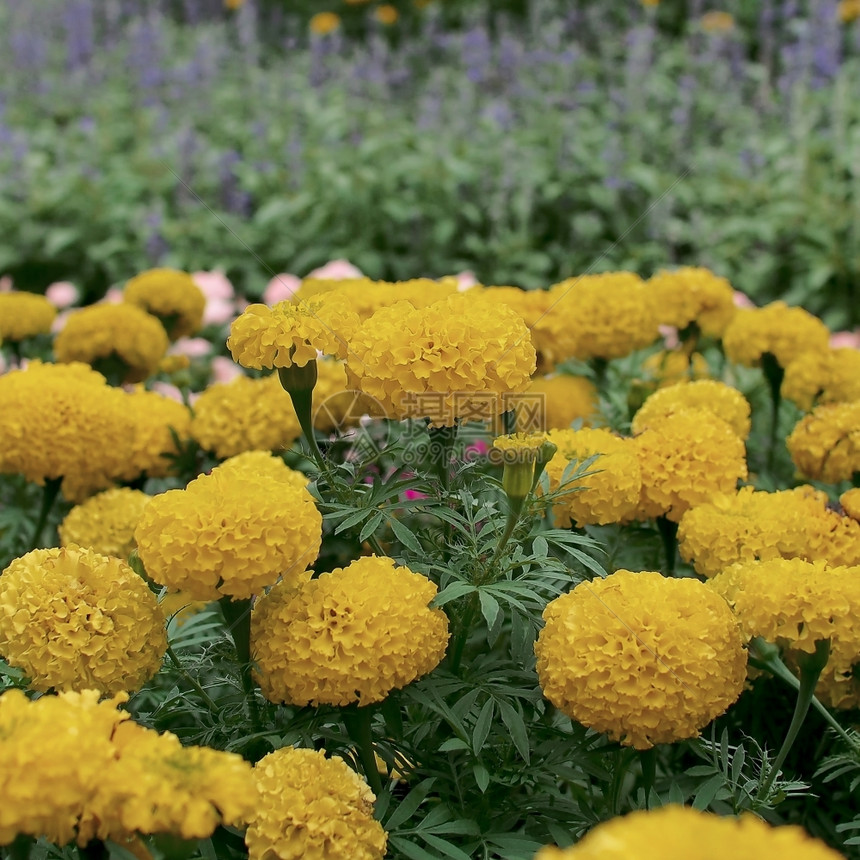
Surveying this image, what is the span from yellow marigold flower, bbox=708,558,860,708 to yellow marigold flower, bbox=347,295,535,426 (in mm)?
400

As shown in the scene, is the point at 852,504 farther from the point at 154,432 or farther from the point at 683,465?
the point at 154,432

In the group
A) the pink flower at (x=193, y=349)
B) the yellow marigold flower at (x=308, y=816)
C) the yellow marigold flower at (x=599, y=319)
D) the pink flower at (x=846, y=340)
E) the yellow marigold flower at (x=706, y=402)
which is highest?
the yellow marigold flower at (x=599, y=319)

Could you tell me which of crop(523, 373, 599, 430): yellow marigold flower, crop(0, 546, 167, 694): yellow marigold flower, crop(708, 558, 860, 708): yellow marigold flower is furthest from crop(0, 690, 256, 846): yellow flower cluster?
crop(523, 373, 599, 430): yellow marigold flower

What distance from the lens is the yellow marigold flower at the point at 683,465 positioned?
1618 millimetres

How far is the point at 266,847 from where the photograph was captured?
1132 mm

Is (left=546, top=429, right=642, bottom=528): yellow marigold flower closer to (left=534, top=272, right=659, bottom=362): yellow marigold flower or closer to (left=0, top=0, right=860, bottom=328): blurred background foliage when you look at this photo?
(left=534, top=272, right=659, bottom=362): yellow marigold flower

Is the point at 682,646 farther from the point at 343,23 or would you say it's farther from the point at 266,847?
the point at 343,23

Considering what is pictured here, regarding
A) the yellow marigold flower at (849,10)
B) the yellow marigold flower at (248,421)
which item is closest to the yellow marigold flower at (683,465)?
the yellow marigold flower at (248,421)

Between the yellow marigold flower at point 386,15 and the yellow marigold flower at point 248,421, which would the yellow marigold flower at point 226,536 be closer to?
the yellow marigold flower at point 248,421

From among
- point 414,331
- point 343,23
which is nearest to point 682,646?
point 414,331

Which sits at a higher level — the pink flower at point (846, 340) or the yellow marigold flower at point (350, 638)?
the yellow marigold flower at point (350, 638)

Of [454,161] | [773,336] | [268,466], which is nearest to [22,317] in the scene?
[268,466]

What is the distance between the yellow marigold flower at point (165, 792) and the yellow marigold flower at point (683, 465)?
876mm

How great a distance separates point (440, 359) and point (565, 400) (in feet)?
2.93
